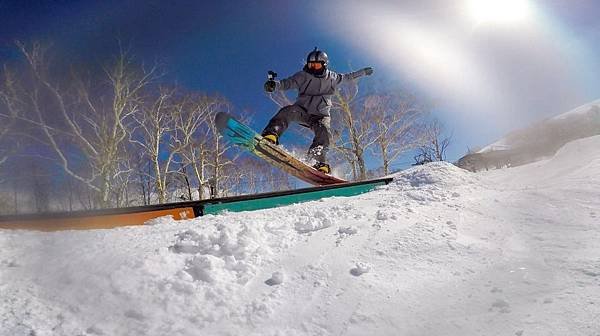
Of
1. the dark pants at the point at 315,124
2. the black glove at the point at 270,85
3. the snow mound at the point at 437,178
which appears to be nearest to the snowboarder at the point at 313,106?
the dark pants at the point at 315,124

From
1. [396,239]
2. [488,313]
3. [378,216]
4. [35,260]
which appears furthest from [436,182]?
[35,260]

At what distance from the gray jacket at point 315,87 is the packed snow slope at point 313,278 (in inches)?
128

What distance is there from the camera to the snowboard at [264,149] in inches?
174

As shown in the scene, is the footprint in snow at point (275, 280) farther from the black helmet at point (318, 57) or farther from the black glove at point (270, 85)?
the black helmet at point (318, 57)

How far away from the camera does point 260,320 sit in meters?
1.14

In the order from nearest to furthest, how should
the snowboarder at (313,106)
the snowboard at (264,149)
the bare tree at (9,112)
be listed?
the bare tree at (9,112)
the snowboard at (264,149)
the snowboarder at (313,106)

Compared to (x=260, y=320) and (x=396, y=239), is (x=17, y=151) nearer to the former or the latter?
(x=260, y=320)

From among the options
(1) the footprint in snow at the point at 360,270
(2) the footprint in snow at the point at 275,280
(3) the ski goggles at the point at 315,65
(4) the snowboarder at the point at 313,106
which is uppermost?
(3) the ski goggles at the point at 315,65

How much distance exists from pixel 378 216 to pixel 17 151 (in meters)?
2.12

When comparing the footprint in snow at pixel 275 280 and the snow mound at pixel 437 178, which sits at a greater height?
the snow mound at pixel 437 178

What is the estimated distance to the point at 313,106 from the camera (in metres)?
5.09

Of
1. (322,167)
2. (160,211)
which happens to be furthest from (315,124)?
(160,211)

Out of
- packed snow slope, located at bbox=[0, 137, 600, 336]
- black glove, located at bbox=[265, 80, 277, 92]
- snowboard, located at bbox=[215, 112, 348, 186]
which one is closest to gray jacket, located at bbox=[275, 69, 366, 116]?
black glove, located at bbox=[265, 80, 277, 92]

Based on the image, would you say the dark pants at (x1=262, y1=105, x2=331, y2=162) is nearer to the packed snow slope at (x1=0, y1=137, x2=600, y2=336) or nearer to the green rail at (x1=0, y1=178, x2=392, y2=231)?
the green rail at (x1=0, y1=178, x2=392, y2=231)
